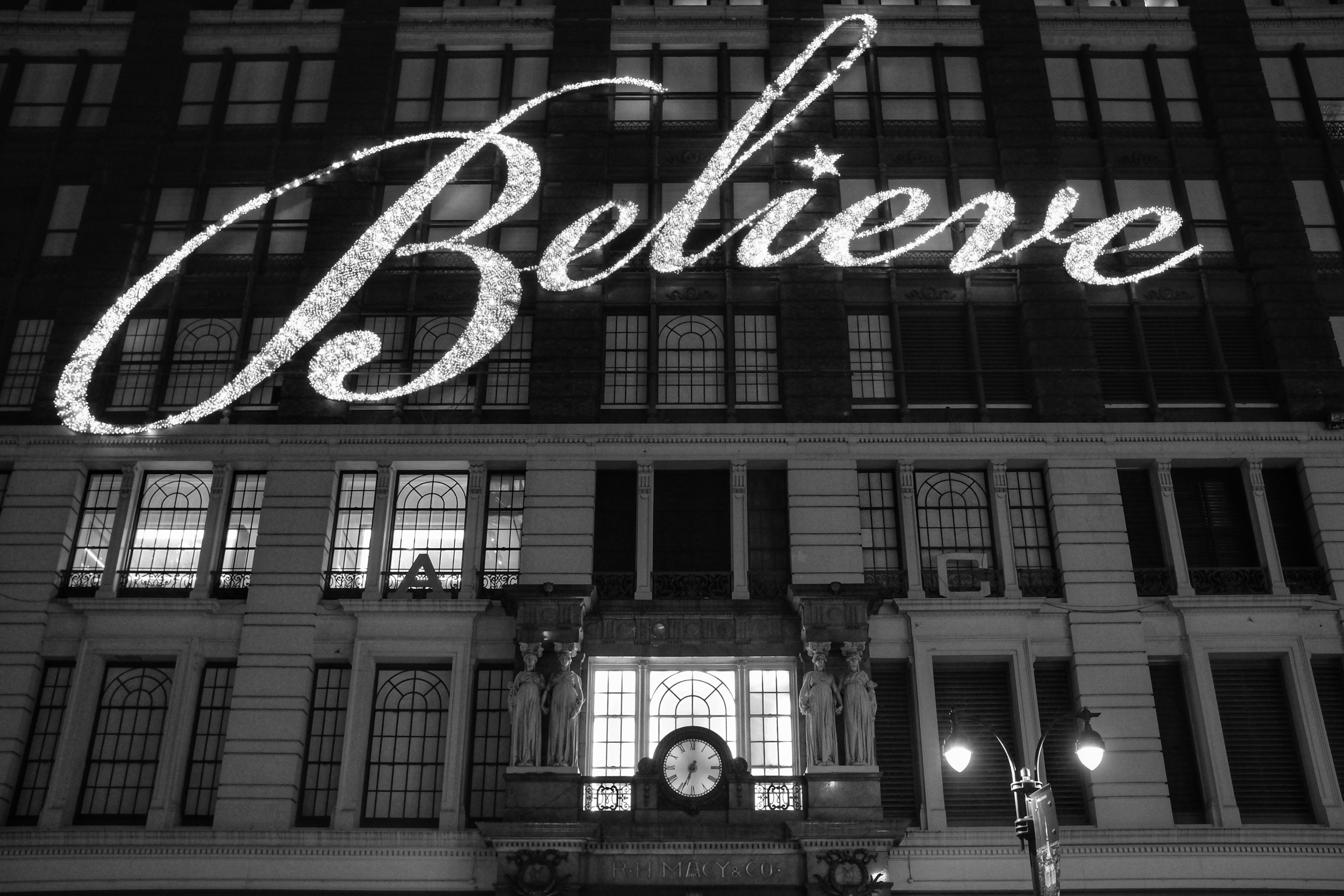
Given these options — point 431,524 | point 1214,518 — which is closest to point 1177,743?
point 1214,518

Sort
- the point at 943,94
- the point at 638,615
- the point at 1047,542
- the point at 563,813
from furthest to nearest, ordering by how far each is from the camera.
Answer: the point at 943,94 < the point at 1047,542 < the point at 638,615 < the point at 563,813

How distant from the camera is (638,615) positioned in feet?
104

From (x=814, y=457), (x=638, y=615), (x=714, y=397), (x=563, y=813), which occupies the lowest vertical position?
(x=563, y=813)

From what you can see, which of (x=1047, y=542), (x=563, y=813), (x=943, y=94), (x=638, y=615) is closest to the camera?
(x=563, y=813)

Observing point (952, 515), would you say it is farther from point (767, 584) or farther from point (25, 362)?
point (25, 362)

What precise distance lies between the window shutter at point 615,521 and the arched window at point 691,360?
8.87 feet

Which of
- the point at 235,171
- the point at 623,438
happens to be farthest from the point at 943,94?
the point at 235,171

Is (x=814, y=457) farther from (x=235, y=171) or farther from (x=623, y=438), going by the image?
(x=235, y=171)

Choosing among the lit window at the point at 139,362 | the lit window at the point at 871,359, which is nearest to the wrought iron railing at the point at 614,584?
the lit window at the point at 871,359

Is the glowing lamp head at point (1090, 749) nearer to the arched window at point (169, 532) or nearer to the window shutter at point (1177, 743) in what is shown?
the window shutter at point (1177, 743)

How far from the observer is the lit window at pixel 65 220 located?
38031mm

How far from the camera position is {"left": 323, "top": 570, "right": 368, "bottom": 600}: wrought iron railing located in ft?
108

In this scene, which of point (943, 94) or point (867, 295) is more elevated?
point (943, 94)

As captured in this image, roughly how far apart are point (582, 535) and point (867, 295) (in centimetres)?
1126
